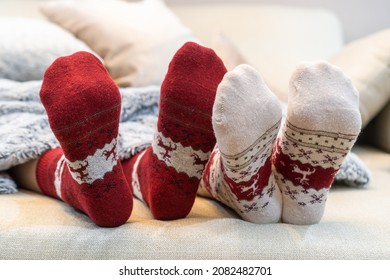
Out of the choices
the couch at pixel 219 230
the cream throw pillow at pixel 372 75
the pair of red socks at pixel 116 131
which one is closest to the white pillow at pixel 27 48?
the couch at pixel 219 230

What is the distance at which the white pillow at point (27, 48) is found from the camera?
3.85 ft

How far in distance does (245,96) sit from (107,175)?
22 cm


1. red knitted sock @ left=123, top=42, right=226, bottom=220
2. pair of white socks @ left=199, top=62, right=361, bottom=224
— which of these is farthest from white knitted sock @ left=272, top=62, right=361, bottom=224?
red knitted sock @ left=123, top=42, right=226, bottom=220

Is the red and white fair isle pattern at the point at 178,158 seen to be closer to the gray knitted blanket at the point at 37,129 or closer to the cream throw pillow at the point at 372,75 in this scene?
the gray knitted blanket at the point at 37,129

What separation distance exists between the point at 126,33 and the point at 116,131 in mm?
733

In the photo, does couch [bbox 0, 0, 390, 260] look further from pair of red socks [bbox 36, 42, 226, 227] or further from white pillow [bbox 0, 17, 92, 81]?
white pillow [bbox 0, 17, 92, 81]

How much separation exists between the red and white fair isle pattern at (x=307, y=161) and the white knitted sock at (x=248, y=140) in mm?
25

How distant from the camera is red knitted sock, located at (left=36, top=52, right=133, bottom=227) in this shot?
682 mm

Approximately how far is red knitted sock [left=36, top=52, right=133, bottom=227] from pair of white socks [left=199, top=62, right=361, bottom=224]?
149 mm

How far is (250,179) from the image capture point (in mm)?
709

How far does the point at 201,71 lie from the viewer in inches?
29.3

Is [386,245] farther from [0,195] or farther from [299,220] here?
[0,195]

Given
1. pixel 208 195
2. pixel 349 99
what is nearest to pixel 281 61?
pixel 208 195

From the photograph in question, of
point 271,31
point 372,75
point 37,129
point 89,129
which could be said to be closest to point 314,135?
point 89,129
